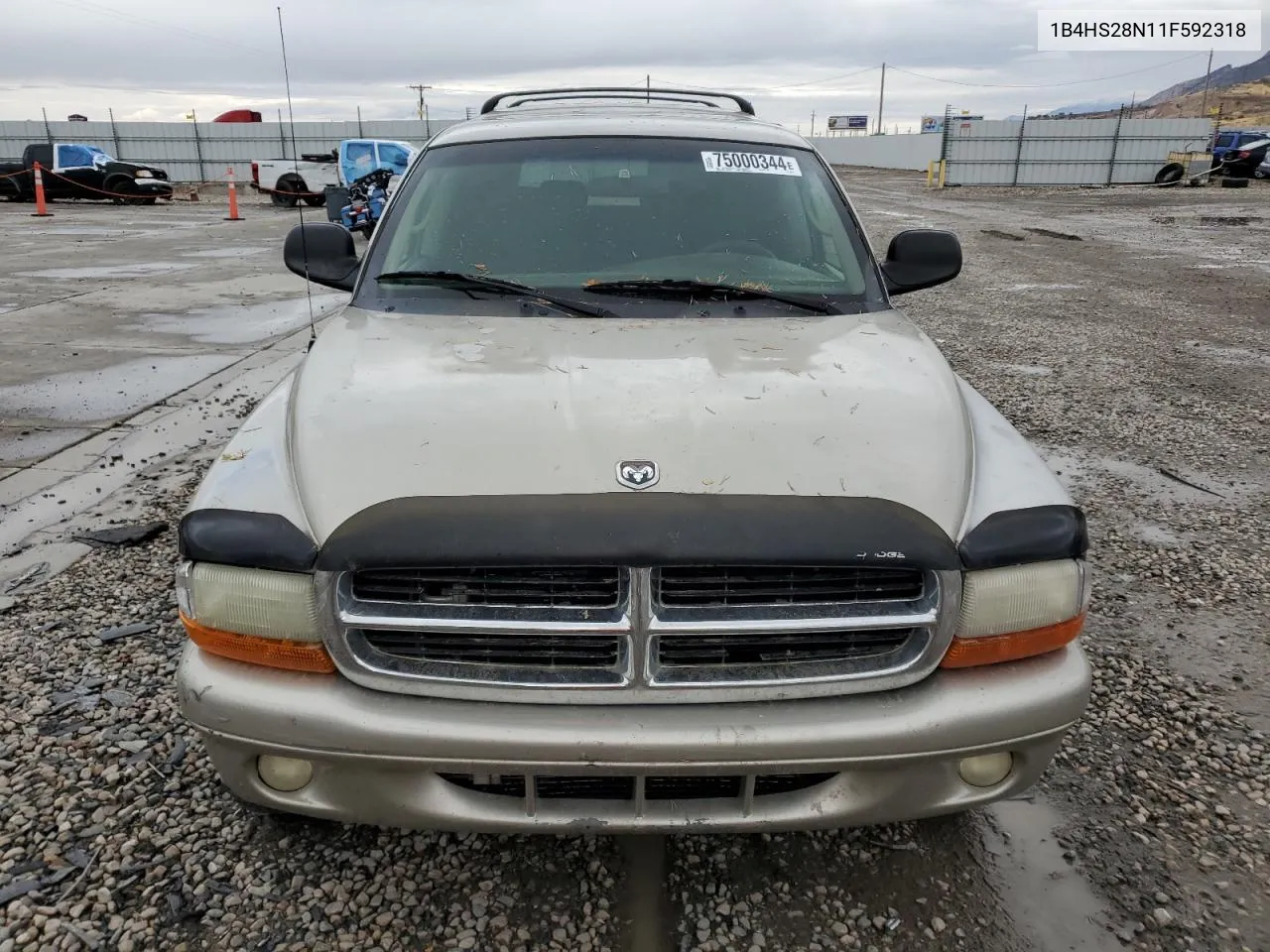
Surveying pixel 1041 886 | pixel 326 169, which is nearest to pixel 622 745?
pixel 1041 886

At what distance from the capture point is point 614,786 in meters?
1.97

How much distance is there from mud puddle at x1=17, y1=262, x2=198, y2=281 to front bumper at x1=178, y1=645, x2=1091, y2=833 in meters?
12.3

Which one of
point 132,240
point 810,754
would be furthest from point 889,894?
point 132,240

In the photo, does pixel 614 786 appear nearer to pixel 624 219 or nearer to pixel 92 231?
pixel 624 219

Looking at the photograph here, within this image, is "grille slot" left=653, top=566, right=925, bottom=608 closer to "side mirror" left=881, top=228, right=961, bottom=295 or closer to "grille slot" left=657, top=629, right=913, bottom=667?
"grille slot" left=657, top=629, right=913, bottom=667

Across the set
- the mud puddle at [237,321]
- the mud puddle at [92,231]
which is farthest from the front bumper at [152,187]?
the mud puddle at [237,321]

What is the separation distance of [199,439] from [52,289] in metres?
7.22

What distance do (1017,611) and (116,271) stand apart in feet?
45.3

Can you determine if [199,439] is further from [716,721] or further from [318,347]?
[716,721]

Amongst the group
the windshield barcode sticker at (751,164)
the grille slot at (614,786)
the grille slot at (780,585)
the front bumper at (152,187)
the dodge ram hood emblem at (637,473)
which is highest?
the windshield barcode sticker at (751,164)

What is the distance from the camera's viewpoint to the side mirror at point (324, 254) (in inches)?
134

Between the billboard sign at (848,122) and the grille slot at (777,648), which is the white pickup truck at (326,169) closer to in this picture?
the grille slot at (777,648)

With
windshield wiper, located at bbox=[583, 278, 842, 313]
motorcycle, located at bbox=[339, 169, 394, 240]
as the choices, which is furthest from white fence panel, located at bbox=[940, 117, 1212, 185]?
windshield wiper, located at bbox=[583, 278, 842, 313]

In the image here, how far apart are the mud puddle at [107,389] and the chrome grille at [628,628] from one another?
500cm
